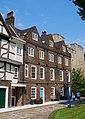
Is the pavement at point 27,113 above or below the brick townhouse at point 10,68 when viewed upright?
below

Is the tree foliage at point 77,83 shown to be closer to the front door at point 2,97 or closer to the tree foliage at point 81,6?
the front door at point 2,97

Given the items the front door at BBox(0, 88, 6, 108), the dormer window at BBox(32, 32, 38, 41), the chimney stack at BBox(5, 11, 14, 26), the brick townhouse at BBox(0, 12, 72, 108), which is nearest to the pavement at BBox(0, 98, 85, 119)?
the front door at BBox(0, 88, 6, 108)

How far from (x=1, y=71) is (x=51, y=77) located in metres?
13.0

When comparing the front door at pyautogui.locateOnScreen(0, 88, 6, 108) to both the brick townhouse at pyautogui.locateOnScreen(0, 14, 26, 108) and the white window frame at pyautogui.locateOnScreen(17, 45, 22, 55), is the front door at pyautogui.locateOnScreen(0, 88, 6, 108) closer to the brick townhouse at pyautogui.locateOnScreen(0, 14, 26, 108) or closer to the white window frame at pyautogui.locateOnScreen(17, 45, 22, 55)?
the brick townhouse at pyautogui.locateOnScreen(0, 14, 26, 108)

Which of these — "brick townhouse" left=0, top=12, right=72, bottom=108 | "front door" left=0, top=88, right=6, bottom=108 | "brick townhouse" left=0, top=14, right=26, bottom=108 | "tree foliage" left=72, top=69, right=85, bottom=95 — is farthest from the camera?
"tree foliage" left=72, top=69, right=85, bottom=95

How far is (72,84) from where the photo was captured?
41469 mm

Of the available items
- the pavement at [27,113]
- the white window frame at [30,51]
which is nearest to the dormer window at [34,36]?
the white window frame at [30,51]

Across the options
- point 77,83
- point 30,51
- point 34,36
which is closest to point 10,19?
point 34,36

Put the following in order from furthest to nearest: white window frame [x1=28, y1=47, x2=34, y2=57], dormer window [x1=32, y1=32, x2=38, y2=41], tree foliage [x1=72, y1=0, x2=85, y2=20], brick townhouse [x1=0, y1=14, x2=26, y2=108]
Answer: dormer window [x1=32, y1=32, x2=38, y2=41] → white window frame [x1=28, y1=47, x2=34, y2=57] → brick townhouse [x1=0, y1=14, x2=26, y2=108] → tree foliage [x1=72, y1=0, x2=85, y2=20]

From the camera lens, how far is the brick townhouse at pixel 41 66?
97.0ft

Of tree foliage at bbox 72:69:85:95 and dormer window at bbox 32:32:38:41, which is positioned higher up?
dormer window at bbox 32:32:38:41

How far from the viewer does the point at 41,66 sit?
107 ft

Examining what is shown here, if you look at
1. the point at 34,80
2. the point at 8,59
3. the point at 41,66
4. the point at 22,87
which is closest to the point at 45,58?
the point at 41,66

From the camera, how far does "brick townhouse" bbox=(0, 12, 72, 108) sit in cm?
2956
